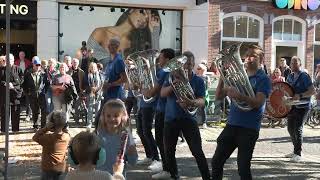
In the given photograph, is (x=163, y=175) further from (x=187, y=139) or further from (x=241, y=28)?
(x=241, y=28)

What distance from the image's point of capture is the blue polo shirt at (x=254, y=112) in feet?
18.7

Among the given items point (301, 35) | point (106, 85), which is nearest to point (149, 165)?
point (106, 85)

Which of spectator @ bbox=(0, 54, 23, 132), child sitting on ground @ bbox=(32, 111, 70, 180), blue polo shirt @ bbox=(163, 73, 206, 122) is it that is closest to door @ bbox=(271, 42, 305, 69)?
spectator @ bbox=(0, 54, 23, 132)

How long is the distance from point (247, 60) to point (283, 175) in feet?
8.49

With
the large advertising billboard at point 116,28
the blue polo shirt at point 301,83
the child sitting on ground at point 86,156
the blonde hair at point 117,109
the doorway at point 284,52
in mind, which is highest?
the large advertising billboard at point 116,28

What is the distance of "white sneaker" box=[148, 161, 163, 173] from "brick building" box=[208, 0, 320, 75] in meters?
10.6

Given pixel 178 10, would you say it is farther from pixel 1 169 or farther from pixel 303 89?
pixel 1 169

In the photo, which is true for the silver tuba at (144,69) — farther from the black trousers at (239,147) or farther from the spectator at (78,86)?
the spectator at (78,86)

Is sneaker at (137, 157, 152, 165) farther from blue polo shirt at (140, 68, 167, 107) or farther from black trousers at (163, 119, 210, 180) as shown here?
black trousers at (163, 119, 210, 180)

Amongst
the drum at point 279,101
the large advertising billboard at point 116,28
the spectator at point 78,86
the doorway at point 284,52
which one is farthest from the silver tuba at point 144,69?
the doorway at point 284,52

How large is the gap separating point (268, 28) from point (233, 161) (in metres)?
11.0

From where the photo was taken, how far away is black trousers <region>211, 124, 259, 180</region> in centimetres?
567

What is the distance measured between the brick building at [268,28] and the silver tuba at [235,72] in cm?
1235

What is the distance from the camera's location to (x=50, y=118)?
5.45 metres
